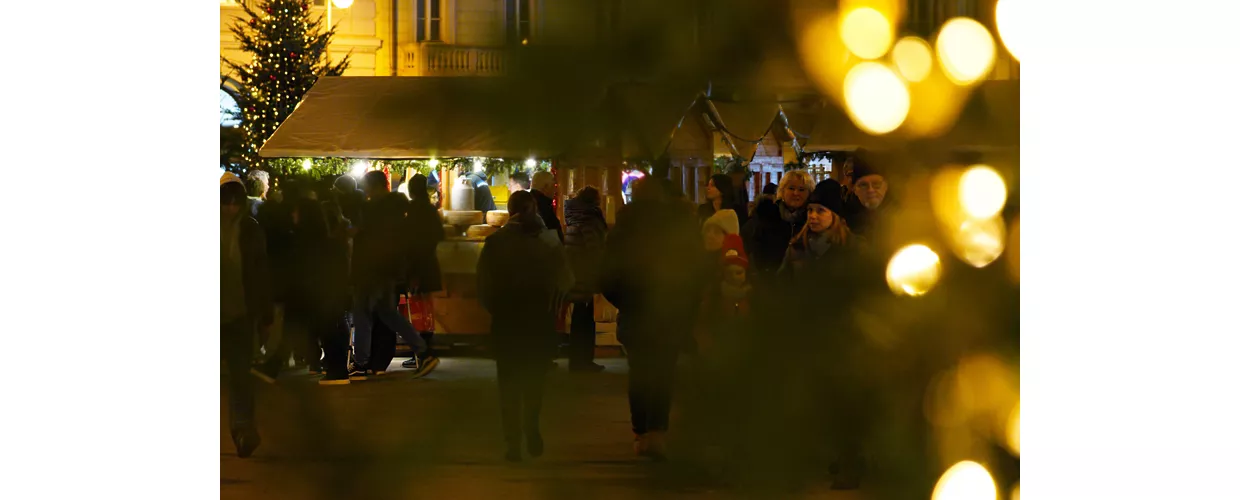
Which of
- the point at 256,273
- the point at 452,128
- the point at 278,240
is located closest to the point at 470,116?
the point at 452,128

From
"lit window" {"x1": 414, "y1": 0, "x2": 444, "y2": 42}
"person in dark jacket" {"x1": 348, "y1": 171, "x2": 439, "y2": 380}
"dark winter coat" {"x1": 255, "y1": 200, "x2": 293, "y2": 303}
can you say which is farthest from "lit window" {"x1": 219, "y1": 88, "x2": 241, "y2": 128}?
"lit window" {"x1": 414, "y1": 0, "x2": 444, "y2": 42}

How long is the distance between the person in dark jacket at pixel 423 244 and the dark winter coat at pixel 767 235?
452 mm

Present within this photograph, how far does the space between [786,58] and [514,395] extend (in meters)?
0.78

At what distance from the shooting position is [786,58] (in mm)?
1080

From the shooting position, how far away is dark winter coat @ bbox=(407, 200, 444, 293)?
60.1 inches

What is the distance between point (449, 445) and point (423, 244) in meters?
0.32

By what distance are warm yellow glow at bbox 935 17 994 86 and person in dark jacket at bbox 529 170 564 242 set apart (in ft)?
1.51

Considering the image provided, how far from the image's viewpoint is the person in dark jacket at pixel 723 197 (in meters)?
1.33

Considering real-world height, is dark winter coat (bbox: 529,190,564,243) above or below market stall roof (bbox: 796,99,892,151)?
below

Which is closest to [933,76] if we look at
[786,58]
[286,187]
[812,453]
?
[786,58]

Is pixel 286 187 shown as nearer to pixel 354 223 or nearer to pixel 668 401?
pixel 354 223

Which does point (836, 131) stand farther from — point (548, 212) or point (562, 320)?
point (562, 320)

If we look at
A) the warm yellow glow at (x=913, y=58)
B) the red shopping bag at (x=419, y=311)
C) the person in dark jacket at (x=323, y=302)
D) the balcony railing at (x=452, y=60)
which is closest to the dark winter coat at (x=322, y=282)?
the person in dark jacket at (x=323, y=302)

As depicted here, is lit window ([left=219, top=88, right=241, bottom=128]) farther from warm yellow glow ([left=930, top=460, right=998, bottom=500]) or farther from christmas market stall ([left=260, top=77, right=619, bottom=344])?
warm yellow glow ([left=930, top=460, right=998, bottom=500])
